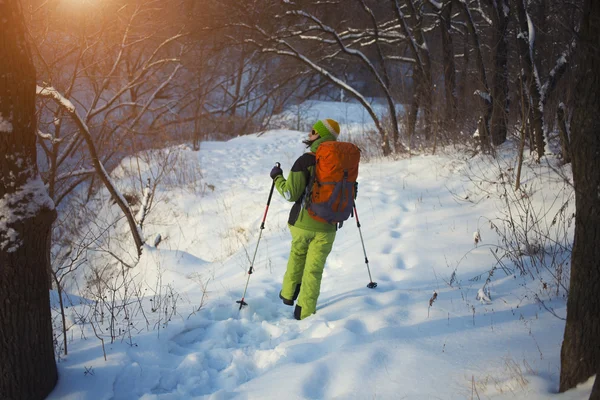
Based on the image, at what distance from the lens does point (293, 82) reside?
80.4 ft

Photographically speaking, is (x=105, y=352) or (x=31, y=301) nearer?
(x=31, y=301)

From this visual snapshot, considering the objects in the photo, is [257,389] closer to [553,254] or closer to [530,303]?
[530,303]

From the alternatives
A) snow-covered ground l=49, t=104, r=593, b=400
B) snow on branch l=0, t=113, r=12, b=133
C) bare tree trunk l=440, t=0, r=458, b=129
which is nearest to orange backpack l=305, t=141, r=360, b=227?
snow-covered ground l=49, t=104, r=593, b=400

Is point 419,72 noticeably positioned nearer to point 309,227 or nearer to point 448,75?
point 448,75

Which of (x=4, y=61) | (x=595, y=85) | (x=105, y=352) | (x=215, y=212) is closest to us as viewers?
(x=595, y=85)

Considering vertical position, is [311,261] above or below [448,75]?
below

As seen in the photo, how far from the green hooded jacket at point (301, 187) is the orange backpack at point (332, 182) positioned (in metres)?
0.06

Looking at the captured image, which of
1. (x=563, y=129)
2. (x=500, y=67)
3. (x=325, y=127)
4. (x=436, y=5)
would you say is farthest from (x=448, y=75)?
(x=325, y=127)

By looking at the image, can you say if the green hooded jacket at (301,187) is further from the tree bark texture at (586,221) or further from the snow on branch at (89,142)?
the snow on branch at (89,142)

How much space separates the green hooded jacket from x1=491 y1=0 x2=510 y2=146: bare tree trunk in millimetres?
5269

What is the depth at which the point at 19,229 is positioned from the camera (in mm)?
2678

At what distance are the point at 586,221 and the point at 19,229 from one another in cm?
338

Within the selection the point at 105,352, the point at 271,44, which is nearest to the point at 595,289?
the point at 105,352

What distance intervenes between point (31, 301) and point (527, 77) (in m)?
7.47
